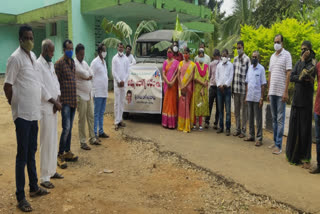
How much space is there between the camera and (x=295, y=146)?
4.76m

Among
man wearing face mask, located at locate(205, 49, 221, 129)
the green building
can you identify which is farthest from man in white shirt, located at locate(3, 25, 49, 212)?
the green building

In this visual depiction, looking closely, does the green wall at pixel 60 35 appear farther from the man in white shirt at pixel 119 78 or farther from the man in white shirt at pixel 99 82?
the man in white shirt at pixel 99 82

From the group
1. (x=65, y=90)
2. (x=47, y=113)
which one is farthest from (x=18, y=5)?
(x=47, y=113)

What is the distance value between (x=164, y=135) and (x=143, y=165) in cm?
175

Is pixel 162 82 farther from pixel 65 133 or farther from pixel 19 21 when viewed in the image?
pixel 19 21

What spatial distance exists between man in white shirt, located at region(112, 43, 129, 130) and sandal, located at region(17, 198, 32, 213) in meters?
3.86

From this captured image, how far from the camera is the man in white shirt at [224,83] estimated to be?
6.48 m

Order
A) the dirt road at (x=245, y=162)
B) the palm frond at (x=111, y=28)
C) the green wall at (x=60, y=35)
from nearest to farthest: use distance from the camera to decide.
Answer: the dirt road at (x=245, y=162) → the palm frond at (x=111, y=28) → the green wall at (x=60, y=35)

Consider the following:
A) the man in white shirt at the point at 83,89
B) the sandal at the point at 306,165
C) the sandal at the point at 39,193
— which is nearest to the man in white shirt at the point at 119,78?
the man in white shirt at the point at 83,89

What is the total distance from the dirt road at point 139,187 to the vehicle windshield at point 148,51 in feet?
11.4

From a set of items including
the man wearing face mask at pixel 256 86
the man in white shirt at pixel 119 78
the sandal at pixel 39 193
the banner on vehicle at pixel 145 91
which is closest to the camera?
the sandal at pixel 39 193

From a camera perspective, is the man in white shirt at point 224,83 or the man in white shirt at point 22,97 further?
the man in white shirt at point 224,83

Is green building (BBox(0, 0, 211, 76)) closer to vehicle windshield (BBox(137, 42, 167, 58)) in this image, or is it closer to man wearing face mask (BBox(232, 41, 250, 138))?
vehicle windshield (BBox(137, 42, 167, 58))

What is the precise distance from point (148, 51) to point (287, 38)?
364 centimetres
